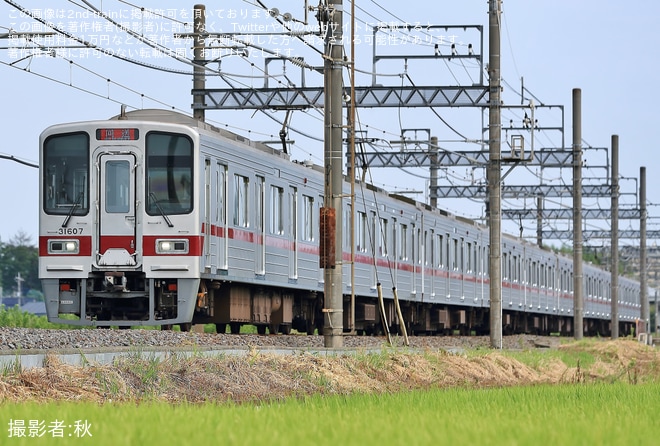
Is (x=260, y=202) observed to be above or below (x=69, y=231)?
above

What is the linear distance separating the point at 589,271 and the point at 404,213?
26279mm

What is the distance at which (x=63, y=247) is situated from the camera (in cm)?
1855

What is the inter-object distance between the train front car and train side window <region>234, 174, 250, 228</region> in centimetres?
161

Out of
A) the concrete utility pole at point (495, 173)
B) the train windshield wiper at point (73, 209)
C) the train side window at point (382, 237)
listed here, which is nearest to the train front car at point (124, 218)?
the train windshield wiper at point (73, 209)

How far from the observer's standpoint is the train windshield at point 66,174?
60.5 feet

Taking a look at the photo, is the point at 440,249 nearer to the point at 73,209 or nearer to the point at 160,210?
the point at 160,210

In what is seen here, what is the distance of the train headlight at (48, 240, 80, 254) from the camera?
18438 mm

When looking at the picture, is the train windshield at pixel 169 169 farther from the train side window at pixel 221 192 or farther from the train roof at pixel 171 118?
the train side window at pixel 221 192

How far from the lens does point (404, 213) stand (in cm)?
3012

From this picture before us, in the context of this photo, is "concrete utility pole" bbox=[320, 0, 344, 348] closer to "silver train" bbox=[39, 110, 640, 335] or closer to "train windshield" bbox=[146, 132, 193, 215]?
"silver train" bbox=[39, 110, 640, 335]

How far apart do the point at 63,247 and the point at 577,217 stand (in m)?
22.5

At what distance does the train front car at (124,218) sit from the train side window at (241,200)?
5.30 feet

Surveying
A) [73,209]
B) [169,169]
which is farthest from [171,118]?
[73,209]

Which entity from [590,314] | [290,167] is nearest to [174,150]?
[290,167]
